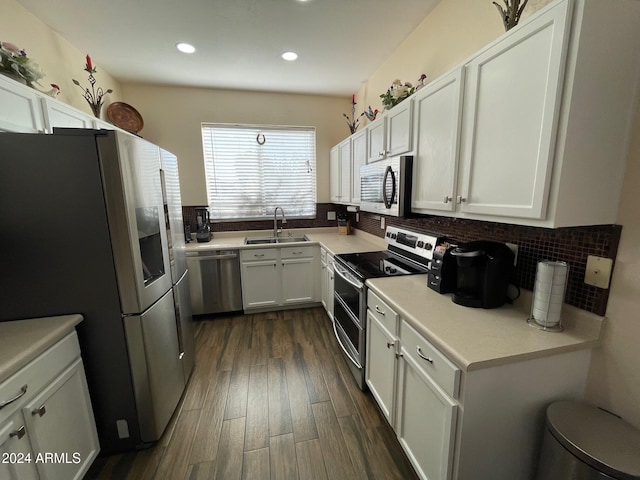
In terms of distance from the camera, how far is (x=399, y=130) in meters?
1.93

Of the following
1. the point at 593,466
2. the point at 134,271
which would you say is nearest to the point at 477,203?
the point at 593,466

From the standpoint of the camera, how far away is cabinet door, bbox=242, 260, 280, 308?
3.17 meters

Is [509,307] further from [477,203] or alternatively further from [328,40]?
[328,40]

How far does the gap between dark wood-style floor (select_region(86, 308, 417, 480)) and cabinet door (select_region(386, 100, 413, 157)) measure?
1.84 meters

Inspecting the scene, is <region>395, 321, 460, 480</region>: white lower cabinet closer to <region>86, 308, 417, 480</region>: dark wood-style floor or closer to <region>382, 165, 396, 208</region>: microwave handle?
<region>86, 308, 417, 480</region>: dark wood-style floor

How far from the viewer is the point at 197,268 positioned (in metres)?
3.08

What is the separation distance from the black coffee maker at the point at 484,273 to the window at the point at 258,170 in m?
2.71

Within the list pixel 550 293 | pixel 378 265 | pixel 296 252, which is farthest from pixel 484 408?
pixel 296 252

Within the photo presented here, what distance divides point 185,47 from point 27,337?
2.47 m

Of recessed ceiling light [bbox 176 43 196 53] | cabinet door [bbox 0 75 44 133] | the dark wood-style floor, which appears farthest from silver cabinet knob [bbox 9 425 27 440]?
recessed ceiling light [bbox 176 43 196 53]

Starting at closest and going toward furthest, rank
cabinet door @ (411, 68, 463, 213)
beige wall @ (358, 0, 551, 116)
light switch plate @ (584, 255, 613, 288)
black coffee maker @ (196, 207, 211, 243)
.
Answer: light switch plate @ (584, 255, 613, 288)
cabinet door @ (411, 68, 463, 213)
beige wall @ (358, 0, 551, 116)
black coffee maker @ (196, 207, 211, 243)

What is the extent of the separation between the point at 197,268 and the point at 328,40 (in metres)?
2.66

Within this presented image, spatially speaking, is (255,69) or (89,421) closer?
(89,421)

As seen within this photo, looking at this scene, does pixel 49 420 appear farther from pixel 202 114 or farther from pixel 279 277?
pixel 202 114
